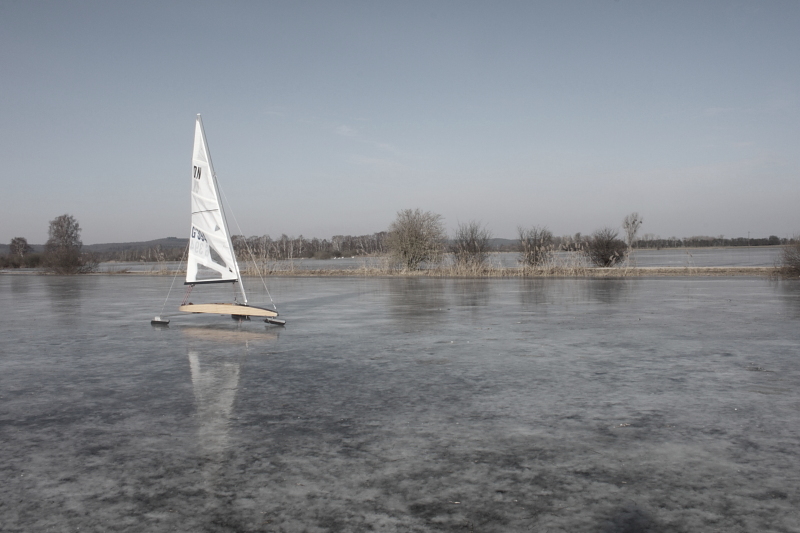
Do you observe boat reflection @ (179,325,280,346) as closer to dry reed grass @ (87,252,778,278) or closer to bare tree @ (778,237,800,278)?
dry reed grass @ (87,252,778,278)

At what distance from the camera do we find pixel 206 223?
13.7m

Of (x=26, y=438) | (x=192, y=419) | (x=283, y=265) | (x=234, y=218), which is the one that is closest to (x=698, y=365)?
(x=192, y=419)

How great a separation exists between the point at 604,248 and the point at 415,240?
408 inches

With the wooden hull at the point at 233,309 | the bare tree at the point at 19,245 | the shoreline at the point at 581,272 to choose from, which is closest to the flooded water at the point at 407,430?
the wooden hull at the point at 233,309

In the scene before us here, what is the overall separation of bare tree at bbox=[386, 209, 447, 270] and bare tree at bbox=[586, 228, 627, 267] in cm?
820

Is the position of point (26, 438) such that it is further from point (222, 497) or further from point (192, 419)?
point (222, 497)

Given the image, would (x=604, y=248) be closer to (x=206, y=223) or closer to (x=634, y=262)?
(x=634, y=262)

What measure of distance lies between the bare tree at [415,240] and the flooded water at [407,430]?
2342cm

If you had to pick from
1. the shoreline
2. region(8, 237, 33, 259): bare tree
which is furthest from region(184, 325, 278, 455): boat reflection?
region(8, 237, 33, 259): bare tree


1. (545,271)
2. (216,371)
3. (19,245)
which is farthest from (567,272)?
(19,245)

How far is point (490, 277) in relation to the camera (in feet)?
97.6

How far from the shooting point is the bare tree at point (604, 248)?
33.0 meters

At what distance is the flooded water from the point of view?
11.5ft

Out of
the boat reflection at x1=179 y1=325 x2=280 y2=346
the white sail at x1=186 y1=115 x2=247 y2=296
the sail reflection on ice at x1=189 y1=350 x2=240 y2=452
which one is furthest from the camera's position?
the white sail at x1=186 y1=115 x2=247 y2=296
